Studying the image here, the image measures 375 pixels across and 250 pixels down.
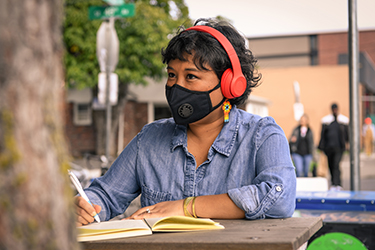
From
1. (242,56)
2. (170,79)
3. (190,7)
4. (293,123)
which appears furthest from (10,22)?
(293,123)

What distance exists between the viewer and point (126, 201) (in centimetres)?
222

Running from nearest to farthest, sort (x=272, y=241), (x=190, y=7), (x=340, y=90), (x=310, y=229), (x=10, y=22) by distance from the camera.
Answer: (x=10, y=22) < (x=272, y=241) < (x=310, y=229) < (x=190, y=7) < (x=340, y=90)

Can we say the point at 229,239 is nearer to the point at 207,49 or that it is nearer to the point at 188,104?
the point at 188,104

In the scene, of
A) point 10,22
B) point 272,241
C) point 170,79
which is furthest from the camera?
point 170,79

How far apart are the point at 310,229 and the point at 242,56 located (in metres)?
1.06

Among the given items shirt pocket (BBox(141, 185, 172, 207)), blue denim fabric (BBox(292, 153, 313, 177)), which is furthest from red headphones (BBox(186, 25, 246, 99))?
blue denim fabric (BBox(292, 153, 313, 177))

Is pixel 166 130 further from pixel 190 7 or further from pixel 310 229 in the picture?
pixel 190 7

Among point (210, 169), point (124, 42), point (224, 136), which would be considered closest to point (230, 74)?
point (224, 136)

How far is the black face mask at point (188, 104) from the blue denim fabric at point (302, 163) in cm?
895

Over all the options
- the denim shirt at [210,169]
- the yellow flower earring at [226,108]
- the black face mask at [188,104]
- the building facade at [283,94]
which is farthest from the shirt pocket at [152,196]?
the building facade at [283,94]

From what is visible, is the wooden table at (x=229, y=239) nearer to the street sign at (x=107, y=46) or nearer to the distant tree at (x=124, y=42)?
the street sign at (x=107, y=46)

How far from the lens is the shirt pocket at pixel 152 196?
2.10 m

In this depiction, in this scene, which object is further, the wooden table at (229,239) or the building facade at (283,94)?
the building facade at (283,94)

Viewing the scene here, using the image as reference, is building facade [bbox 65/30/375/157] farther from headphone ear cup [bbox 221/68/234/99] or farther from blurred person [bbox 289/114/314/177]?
headphone ear cup [bbox 221/68/234/99]
